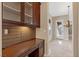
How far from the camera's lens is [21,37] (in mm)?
1560

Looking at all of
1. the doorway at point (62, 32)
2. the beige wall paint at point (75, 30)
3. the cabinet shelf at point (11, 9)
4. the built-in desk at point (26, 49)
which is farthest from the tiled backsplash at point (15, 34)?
the beige wall paint at point (75, 30)

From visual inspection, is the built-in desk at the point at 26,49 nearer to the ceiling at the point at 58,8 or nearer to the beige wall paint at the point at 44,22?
the beige wall paint at the point at 44,22

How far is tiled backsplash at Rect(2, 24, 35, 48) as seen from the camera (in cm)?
141

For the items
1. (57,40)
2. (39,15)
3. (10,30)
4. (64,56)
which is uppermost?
(39,15)

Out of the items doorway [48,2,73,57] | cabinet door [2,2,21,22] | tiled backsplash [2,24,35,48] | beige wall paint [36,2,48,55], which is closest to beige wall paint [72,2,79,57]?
doorway [48,2,73,57]

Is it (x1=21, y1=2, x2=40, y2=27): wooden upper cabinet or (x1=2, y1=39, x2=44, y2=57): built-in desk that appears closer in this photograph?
(x1=2, y1=39, x2=44, y2=57): built-in desk

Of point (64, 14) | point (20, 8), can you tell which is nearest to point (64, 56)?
point (64, 14)

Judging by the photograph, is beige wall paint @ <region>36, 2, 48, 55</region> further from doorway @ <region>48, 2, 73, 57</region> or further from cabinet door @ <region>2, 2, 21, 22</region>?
cabinet door @ <region>2, 2, 21, 22</region>

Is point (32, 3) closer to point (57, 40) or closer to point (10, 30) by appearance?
point (10, 30)

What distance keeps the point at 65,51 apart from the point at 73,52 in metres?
0.08

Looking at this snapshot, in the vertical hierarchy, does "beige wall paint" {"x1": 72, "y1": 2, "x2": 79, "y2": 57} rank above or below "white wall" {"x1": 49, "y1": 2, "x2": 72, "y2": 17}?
below

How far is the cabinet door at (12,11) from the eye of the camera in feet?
4.55

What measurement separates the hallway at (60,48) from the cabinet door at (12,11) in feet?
1.54

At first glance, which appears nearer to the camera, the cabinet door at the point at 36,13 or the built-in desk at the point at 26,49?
the built-in desk at the point at 26,49
